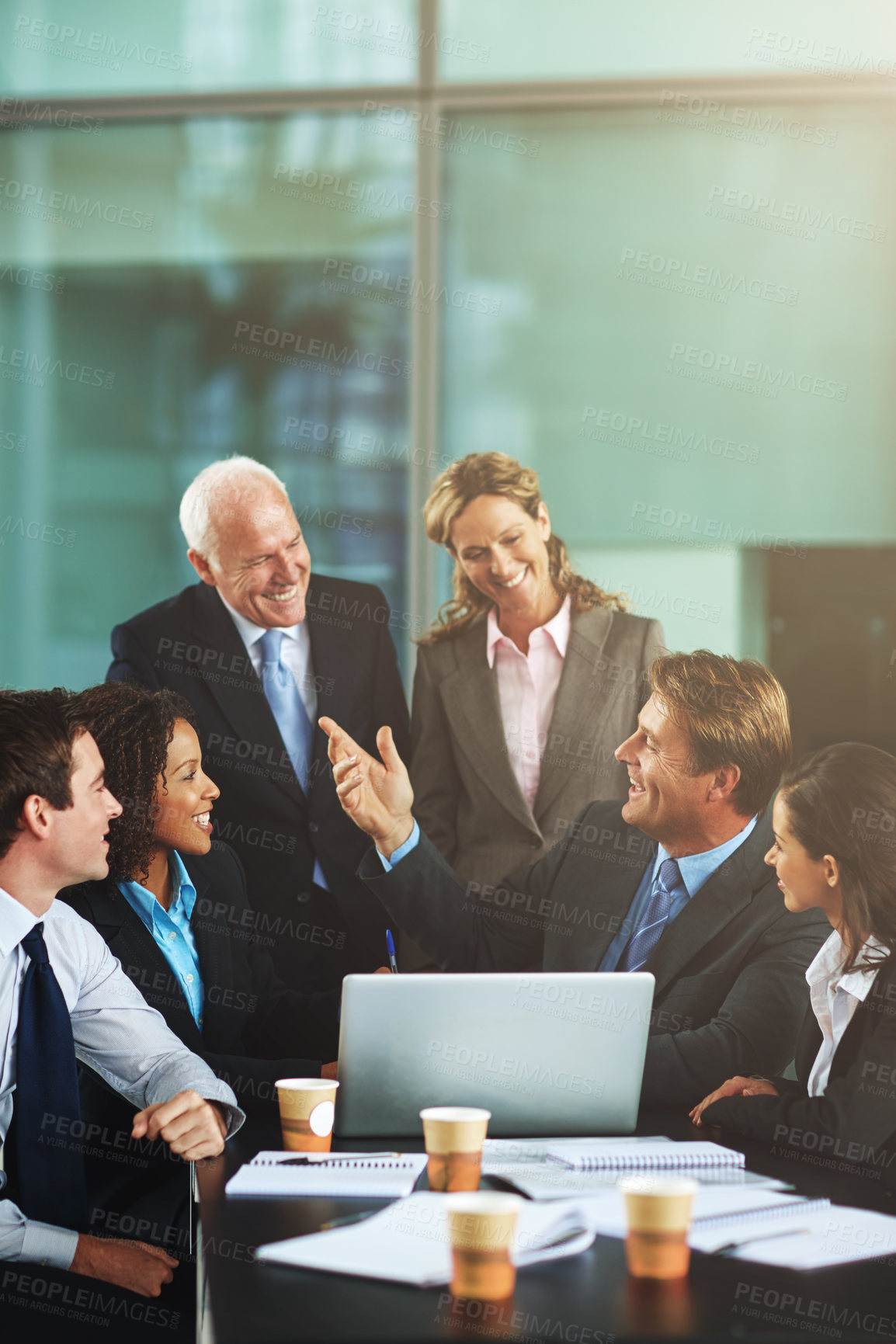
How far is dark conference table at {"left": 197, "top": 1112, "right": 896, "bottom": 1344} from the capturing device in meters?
1.24

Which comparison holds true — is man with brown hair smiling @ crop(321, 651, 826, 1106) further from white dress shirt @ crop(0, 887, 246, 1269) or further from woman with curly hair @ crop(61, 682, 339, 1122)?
white dress shirt @ crop(0, 887, 246, 1269)

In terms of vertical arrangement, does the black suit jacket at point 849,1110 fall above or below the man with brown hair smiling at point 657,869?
below

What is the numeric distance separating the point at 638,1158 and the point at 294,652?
5.19ft

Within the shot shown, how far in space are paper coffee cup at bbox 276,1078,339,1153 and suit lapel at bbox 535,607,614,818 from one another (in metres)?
1.18

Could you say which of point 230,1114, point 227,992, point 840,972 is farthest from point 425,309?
point 230,1114

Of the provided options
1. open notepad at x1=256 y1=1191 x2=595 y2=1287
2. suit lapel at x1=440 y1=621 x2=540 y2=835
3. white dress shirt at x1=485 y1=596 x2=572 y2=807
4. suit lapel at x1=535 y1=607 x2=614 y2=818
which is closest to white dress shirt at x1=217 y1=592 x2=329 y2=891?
suit lapel at x1=440 y1=621 x2=540 y2=835

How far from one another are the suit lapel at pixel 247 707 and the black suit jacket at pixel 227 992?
0.74 ft

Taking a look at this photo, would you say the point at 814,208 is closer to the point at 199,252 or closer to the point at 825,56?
the point at 825,56

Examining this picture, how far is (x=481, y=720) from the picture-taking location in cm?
301

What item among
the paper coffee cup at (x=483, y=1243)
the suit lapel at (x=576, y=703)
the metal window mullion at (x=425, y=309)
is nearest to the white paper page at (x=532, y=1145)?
the paper coffee cup at (x=483, y=1243)

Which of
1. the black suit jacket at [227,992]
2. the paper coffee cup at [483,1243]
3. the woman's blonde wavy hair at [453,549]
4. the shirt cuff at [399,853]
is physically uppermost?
the woman's blonde wavy hair at [453,549]

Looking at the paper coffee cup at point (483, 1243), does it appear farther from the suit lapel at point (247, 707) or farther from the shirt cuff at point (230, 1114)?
the suit lapel at point (247, 707)

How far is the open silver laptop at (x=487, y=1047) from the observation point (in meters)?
2.02

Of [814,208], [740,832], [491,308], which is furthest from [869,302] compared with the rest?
[740,832]
